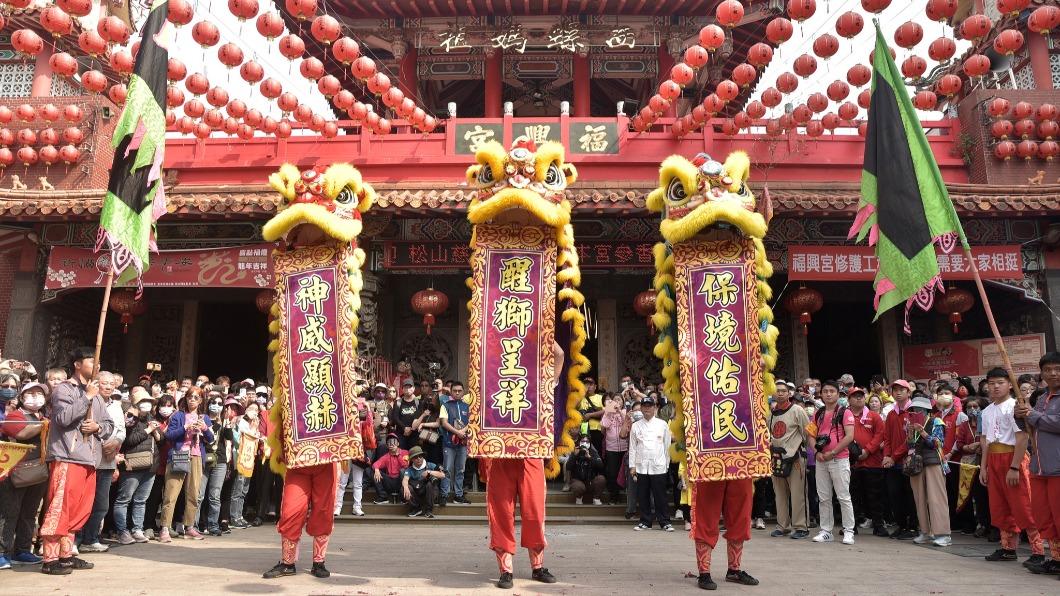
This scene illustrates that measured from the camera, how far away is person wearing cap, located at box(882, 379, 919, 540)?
6855 millimetres

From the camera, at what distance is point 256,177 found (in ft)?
36.4

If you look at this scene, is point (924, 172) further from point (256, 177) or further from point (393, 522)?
point (256, 177)

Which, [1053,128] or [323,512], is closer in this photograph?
[323,512]

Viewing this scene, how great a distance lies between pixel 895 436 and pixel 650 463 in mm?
2302

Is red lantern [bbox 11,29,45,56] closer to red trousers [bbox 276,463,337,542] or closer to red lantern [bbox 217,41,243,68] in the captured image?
red lantern [bbox 217,41,243,68]

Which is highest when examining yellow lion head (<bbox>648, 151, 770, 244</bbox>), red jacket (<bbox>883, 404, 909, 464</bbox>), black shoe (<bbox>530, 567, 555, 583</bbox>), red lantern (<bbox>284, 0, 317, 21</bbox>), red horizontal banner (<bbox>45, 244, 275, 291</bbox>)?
red lantern (<bbox>284, 0, 317, 21</bbox>)

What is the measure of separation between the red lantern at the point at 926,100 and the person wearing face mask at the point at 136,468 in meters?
9.94

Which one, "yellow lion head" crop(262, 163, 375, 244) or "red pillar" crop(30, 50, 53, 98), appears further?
"red pillar" crop(30, 50, 53, 98)

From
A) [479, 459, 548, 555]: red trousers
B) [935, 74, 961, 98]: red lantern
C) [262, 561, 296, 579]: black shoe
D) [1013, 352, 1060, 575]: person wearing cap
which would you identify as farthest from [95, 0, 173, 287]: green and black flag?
[935, 74, 961, 98]: red lantern

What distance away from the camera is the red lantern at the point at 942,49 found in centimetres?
899

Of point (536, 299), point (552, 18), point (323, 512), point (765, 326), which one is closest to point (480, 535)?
point (323, 512)

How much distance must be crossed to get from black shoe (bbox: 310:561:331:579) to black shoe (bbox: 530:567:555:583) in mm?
1322

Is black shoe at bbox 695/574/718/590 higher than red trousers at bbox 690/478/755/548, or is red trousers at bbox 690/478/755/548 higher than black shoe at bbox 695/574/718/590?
red trousers at bbox 690/478/755/548

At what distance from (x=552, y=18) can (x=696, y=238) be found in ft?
27.6
